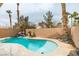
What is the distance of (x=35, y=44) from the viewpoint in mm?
1880

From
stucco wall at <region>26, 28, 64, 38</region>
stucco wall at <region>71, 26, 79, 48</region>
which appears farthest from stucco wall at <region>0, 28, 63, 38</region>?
stucco wall at <region>71, 26, 79, 48</region>

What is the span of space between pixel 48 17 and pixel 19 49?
1.51 feet

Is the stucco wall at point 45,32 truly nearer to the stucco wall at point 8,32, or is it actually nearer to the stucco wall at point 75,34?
the stucco wall at point 8,32

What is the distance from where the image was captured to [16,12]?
191cm

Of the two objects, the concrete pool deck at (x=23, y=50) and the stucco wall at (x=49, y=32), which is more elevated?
the stucco wall at (x=49, y=32)

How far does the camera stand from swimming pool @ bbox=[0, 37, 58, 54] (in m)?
1.87

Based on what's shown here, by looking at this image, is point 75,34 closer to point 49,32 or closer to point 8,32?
point 49,32

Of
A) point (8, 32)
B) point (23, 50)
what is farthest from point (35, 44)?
point (8, 32)

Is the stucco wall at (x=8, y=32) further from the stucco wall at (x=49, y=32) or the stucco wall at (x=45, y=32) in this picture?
the stucco wall at (x=49, y=32)

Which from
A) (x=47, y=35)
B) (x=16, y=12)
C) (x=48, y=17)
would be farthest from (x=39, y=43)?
(x=16, y=12)

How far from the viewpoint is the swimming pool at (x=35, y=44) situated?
73.5 inches

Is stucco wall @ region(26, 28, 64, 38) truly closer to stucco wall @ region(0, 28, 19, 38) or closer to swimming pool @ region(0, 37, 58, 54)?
swimming pool @ region(0, 37, 58, 54)

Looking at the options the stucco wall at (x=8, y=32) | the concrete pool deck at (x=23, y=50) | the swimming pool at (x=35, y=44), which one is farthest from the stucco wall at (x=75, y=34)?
the stucco wall at (x=8, y=32)

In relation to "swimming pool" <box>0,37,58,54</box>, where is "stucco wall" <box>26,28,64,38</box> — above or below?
above
